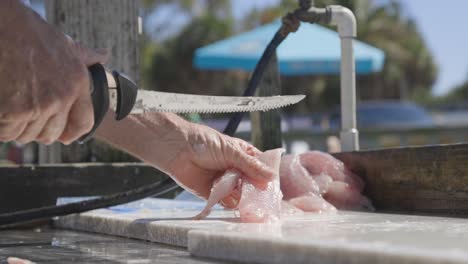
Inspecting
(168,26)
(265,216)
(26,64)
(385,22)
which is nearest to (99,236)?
(265,216)

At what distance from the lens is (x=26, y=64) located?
167cm

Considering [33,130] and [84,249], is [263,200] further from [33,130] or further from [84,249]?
[33,130]

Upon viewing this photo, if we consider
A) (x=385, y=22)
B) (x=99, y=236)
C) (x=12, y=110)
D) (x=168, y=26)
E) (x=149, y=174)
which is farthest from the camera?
(x=385, y=22)

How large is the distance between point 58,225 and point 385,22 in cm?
4726

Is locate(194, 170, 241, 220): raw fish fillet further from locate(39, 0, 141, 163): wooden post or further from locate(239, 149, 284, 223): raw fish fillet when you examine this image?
locate(39, 0, 141, 163): wooden post

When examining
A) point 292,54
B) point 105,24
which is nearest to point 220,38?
point 292,54

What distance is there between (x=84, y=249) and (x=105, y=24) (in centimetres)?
235

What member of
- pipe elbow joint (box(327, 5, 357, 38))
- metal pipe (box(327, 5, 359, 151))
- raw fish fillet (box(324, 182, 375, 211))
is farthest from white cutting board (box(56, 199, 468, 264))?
pipe elbow joint (box(327, 5, 357, 38))

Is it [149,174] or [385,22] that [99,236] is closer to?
[149,174]

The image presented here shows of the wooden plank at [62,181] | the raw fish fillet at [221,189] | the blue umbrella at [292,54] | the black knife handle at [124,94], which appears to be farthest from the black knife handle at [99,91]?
the blue umbrella at [292,54]

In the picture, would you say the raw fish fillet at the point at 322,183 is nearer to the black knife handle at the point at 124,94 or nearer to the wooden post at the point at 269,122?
the wooden post at the point at 269,122

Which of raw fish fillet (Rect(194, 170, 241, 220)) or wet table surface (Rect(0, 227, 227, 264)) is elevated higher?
raw fish fillet (Rect(194, 170, 241, 220))

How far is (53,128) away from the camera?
1.75 m

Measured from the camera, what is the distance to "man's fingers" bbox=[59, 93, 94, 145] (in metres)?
1.78
